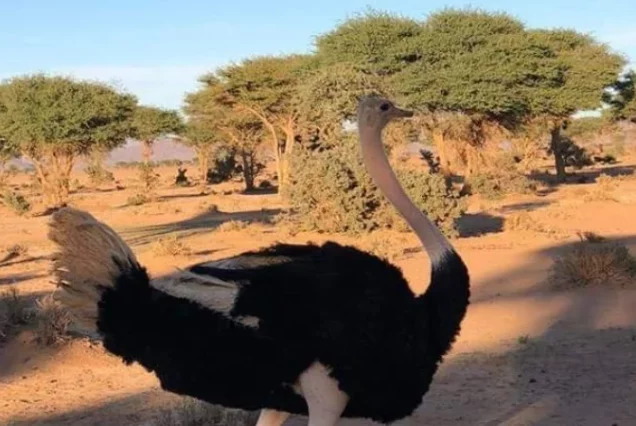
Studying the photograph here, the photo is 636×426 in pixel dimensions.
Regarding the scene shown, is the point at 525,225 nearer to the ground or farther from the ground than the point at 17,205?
nearer to the ground

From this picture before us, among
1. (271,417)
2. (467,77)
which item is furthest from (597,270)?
(467,77)

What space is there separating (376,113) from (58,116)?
2592 cm

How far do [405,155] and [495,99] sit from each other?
17.2m

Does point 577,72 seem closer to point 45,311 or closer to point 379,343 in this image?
point 45,311

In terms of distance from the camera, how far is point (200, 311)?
3.92 meters

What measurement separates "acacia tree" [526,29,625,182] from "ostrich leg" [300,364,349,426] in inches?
1072

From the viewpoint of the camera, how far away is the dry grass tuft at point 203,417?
573 centimetres

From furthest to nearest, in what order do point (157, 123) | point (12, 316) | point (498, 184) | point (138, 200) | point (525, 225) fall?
point (157, 123) → point (138, 200) → point (498, 184) → point (525, 225) → point (12, 316)

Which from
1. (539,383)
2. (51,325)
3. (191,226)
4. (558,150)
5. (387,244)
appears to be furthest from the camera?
(558,150)

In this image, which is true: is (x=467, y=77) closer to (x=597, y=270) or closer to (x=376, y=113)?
(x=597, y=270)

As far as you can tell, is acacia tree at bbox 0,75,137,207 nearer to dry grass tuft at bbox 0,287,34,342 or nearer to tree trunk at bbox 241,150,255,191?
tree trunk at bbox 241,150,255,191

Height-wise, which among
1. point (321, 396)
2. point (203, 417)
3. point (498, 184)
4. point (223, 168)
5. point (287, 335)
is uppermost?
point (287, 335)

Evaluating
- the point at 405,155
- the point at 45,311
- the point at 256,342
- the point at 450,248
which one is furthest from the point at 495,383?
the point at 405,155

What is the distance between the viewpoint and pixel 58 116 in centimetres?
2931
